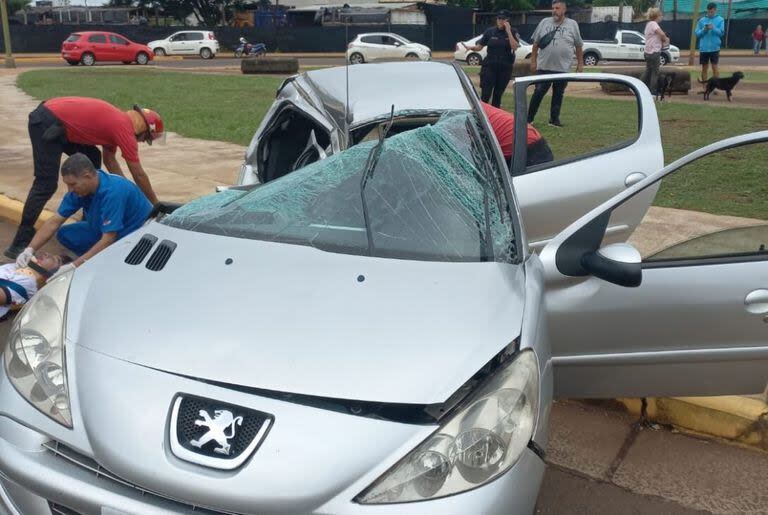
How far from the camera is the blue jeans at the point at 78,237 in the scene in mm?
5270

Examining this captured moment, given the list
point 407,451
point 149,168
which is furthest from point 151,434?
point 149,168

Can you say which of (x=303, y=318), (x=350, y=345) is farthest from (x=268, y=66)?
(x=350, y=345)

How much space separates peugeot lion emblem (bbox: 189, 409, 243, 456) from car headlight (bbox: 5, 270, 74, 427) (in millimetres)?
389

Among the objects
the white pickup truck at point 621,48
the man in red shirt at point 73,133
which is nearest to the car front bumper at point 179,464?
the man in red shirt at point 73,133

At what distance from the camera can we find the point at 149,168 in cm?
874

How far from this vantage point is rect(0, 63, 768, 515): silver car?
5.83ft

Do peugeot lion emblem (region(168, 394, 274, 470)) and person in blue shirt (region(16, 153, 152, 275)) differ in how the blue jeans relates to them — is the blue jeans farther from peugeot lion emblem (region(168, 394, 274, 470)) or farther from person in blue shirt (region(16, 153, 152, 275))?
peugeot lion emblem (region(168, 394, 274, 470))

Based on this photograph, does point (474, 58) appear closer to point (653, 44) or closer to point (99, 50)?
point (99, 50)

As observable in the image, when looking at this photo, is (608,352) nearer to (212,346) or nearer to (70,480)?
(212,346)

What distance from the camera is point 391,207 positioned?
2.62 m

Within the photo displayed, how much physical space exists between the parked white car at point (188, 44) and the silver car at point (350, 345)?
38623 mm

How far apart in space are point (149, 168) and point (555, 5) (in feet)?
17.7

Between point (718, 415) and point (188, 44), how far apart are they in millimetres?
39666

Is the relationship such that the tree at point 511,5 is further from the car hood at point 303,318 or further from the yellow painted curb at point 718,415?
the car hood at point 303,318
